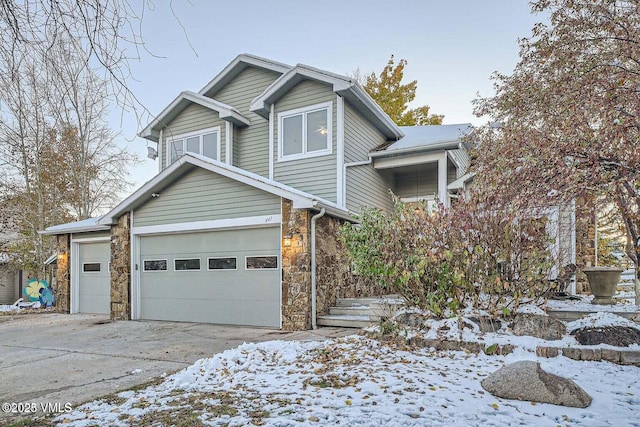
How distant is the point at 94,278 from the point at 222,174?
5.95 metres

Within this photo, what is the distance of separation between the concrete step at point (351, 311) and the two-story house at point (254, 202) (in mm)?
224

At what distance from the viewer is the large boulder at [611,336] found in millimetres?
4828

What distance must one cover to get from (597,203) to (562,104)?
131cm

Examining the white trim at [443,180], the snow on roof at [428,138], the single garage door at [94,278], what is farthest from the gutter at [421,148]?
the single garage door at [94,278]

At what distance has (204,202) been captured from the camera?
9.34 m

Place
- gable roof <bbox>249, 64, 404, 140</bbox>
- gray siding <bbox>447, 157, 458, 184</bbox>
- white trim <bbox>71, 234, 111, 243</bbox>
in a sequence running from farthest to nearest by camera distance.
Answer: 1. white trim <bbox>71, 234, 111, 243</bbox>
2. gray siding <bbox>447, 157, 458, 184</bbox>
3. gable roof <bbox>249, 64, 404, 140</bbox>

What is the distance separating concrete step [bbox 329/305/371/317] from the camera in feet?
26.8

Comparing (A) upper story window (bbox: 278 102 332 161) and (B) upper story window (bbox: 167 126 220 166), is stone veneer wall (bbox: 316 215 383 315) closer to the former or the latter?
(A) upper story window (bbox: 278 102 332 161)

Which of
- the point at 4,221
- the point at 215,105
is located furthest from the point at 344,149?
the point at 4,221

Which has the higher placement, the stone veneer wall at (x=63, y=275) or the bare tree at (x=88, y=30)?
the bare tree at (x=88, y=30)

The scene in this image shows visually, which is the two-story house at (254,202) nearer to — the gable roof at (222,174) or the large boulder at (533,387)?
the gable roof at (222,174)

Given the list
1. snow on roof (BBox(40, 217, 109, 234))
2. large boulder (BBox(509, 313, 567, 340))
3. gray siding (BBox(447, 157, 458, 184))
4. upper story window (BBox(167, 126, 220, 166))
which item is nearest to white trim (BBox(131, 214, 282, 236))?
snow on roof (BBox(40, 217, 109, 234))

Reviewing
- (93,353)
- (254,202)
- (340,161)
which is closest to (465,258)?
(254,202)

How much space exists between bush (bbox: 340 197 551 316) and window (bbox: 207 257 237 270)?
12.6 feet
